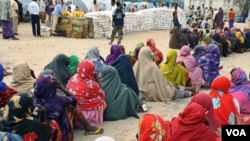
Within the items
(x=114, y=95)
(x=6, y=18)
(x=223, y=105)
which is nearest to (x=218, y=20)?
(x=6, y=18)

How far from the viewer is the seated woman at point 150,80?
598 cm

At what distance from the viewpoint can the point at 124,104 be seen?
5.27 metres

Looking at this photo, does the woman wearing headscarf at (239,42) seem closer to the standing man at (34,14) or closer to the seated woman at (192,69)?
the seated woman at (192,69)

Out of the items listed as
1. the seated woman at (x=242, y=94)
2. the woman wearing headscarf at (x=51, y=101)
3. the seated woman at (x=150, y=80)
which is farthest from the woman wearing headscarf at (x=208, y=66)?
the woman wearing headscarf at (x=51, y=101)

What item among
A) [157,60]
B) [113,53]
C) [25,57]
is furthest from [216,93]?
[25,57]

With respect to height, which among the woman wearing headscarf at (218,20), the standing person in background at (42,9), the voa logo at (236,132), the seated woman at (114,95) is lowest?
the seated woman at (114,95)

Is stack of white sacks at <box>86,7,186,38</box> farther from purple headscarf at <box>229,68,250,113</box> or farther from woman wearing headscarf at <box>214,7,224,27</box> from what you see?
purple headscarf at <box>229,68,250,113</box>

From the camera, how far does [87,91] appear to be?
4.69 meters

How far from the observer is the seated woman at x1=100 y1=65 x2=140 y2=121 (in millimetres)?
5180

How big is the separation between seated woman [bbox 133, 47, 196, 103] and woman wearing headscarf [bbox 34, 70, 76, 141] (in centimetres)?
217

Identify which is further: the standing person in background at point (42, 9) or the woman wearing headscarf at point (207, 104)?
the standing person in background at point (42, 9)

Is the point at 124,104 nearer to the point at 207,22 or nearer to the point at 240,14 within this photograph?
the point at 207,22

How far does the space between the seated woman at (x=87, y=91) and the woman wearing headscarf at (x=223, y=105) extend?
1.55 metres

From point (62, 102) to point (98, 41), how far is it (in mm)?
8694
